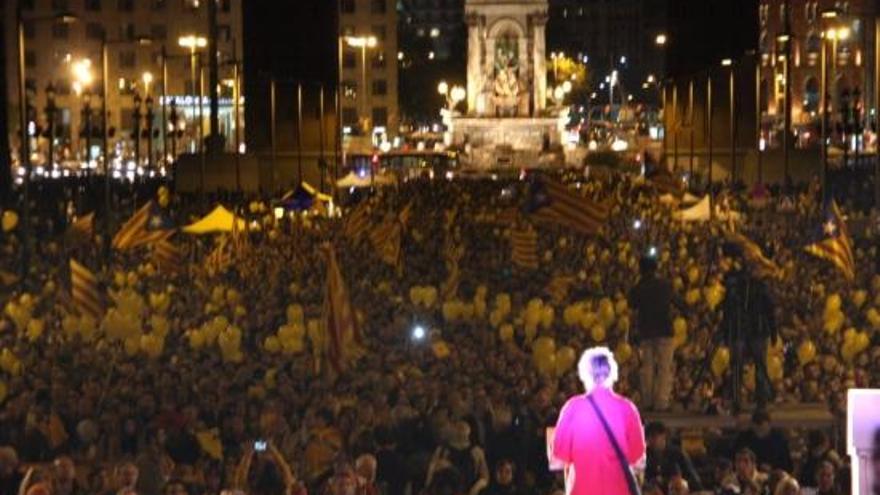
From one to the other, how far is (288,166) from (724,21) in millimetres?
11990

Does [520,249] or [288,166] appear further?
[288,166]

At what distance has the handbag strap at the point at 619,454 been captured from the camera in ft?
32.4

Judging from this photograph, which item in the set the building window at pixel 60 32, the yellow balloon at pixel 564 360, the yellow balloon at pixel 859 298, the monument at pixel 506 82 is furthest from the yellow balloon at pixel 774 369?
the building window at pixel 60 32

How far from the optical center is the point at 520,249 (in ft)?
92.7

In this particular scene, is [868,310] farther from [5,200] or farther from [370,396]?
[5,200]

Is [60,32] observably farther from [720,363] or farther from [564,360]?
[720,363]

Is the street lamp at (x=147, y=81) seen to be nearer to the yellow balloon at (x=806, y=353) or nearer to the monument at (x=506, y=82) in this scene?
the monument at (x=506, y=82)

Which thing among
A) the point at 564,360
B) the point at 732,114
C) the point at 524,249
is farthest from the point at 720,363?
the point at 732,114

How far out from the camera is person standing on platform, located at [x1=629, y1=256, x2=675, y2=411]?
1706 centimetres

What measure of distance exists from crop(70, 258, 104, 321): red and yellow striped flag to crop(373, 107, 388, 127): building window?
379 ft

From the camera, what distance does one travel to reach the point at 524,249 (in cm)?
2820

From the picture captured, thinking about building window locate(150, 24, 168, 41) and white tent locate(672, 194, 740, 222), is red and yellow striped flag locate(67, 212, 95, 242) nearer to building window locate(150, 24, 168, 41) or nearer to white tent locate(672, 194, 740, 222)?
white tent locate(672, 194, 740, 222)

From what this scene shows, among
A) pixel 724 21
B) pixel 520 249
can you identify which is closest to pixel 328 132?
pixel 724 21

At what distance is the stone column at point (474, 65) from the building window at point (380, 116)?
17.9m
